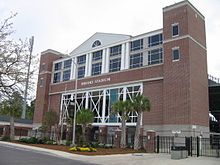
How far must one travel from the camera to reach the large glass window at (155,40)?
4756 cm

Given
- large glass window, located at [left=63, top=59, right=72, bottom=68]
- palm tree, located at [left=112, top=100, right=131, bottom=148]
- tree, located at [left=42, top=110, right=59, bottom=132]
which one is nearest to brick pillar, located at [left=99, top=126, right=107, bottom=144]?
palm tree, located at [left=112, top=100, right=131, bottom=148]

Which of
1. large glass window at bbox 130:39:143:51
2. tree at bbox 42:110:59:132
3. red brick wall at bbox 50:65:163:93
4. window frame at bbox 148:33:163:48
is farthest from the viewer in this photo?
tree at bbox 42:110:59:132

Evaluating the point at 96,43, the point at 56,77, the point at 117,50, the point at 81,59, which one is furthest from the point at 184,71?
the point at 56,77

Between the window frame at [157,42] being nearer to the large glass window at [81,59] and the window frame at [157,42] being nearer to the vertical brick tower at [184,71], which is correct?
the vertical brick tower at [184,71]

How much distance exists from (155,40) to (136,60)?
A: 4.46 metres

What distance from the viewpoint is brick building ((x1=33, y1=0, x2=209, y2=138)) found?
4106 centimetres

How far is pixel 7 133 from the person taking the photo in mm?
50000

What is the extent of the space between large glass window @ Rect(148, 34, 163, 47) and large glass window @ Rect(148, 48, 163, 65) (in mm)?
1110

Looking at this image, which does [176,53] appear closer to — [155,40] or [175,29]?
[175,29]

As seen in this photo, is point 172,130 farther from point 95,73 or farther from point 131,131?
point 95,73

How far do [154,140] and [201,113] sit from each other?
530 inches

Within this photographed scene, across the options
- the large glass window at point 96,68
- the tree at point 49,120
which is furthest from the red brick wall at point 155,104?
the tree at point 49,120

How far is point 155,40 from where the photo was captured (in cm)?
4831

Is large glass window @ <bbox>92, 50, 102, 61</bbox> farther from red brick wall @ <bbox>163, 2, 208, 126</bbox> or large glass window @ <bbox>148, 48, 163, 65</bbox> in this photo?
red brick wall @ <bbox>163, 2, 208, 126</bbox>
